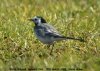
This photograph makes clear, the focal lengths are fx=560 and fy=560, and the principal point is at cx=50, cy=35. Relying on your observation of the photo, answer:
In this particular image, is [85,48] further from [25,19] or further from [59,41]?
[25,19]

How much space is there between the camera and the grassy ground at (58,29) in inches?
312

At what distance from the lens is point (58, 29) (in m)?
10.1

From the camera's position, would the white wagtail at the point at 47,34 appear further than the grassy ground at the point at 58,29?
Yes

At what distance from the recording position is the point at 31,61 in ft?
26.4

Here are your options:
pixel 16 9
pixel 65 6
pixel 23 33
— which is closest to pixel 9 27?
pixel 23 33

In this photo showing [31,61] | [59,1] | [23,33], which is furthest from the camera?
[59,1]

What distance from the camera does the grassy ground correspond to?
7922 millimetres

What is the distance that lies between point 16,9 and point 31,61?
14.1 feet

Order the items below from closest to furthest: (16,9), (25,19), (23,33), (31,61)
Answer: (31,61) < (23,33) < (25,19) < (16,9)

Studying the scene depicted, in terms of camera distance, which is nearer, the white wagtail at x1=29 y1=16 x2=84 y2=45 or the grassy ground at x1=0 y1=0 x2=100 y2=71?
the grassy ground at x1=0 y1=0 x2=100 y2=71

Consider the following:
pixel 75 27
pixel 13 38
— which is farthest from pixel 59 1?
pixel 13 38

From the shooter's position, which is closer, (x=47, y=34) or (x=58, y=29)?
(x=47, y=34)

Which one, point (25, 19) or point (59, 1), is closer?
point (25, 19)

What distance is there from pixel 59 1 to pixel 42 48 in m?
4.45
